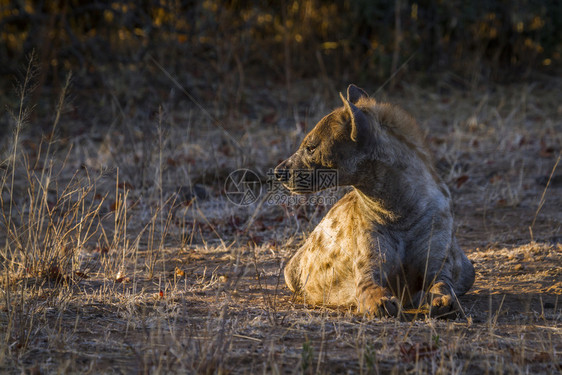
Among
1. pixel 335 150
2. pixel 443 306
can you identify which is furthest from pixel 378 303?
pixel 335 150

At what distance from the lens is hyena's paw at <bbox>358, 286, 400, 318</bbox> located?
13.8 feet

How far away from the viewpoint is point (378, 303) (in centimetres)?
424

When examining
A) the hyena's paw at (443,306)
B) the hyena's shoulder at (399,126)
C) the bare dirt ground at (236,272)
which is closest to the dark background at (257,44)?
the bare dirt ground at (236,272)

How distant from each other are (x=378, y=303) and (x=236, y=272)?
4.59 ft

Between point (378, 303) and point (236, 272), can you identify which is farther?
point (236, 272)

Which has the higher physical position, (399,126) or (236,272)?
(399,126)

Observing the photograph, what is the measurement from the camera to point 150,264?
5.70m

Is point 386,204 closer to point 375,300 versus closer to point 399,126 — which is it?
point 399,126

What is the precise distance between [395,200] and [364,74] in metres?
8.71

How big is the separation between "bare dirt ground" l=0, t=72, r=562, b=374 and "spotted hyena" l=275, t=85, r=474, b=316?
0.29 metres

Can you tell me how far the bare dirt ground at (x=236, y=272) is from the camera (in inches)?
137

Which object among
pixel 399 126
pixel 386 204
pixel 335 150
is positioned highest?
pixel 399 126

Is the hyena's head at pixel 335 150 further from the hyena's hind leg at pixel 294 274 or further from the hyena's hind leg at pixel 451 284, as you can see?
the hyena's hind leg at pixel 451 284

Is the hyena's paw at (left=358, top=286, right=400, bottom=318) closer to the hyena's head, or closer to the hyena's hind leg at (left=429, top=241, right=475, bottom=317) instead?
the hyena's hind leg at (left=429, top=241, right=475, bottom=317)
